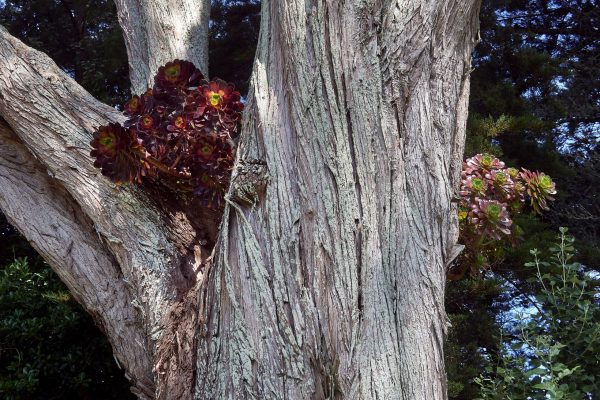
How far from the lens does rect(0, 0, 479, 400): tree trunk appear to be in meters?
1.89

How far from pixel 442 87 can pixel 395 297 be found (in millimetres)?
729

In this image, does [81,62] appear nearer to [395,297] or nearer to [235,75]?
[235,75]

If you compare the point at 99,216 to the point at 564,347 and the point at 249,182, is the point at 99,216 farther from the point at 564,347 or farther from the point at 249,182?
the point at 564,347

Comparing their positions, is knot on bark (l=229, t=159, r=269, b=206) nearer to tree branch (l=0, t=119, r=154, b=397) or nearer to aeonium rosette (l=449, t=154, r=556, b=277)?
tree branch (l=0, t=119, r=154, b=397)

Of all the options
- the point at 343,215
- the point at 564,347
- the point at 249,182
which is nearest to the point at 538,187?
the point at 564,347

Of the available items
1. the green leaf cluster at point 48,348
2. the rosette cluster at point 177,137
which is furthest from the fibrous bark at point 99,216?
the green leaf cluster at point 48,348

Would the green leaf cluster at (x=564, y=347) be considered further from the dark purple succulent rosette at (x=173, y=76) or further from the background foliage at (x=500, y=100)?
the dark purple succulent rosette at (x=173, y=76)

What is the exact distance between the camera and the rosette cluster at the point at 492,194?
2.64m

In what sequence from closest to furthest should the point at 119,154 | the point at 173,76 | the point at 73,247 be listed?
the point at 119,154 → the point at 173,76 → the point at 73,247

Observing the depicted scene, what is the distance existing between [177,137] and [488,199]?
1263 mm

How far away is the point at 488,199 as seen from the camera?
8.93ft

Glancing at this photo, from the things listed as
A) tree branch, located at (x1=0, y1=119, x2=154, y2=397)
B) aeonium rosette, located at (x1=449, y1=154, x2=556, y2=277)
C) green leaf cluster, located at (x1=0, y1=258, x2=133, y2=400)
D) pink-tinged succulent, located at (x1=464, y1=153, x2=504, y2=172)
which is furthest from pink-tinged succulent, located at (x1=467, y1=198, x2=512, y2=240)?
green leaf cluster, located at (x1=0, y1=258, x2=133, y2=400)

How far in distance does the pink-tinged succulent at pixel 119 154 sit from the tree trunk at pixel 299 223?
108 mm

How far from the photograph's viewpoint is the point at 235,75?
702 cm
